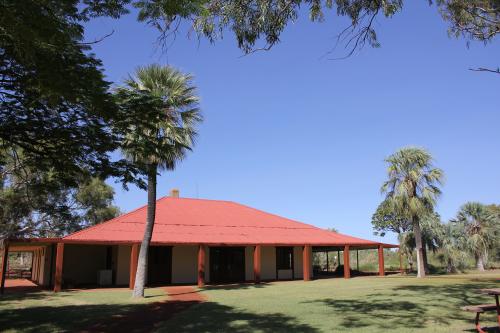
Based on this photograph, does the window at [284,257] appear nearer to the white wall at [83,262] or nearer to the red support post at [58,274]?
the white wall at [83,262]

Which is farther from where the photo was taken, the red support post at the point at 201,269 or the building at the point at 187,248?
the red support post at the point at 201,269

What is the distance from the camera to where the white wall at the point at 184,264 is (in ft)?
86.8

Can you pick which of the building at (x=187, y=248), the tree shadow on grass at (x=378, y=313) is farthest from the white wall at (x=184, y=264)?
the tree shadow on grass at (x=378, y=313)

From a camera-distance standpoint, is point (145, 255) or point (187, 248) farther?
A: point (187, 248)

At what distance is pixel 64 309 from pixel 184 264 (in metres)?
12.8

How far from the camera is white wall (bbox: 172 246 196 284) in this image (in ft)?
86.8

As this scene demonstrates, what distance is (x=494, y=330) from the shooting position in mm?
9453

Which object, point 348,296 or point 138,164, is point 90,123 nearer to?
point 138,164

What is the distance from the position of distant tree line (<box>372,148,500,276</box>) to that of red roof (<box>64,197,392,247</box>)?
11.7 feet

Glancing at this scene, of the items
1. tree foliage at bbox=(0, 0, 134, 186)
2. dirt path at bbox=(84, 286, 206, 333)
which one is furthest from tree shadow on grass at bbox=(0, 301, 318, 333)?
tree foliage at bbox=(0, 0, 134, 186)

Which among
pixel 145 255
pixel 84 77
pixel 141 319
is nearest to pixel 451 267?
pixel 145 255

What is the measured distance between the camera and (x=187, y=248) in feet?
88.2

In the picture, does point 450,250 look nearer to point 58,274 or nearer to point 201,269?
point 201,269

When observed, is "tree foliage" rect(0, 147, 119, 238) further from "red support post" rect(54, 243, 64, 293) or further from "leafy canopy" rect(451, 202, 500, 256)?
"leafy canopy" rect(451, 202, 500, 256)
